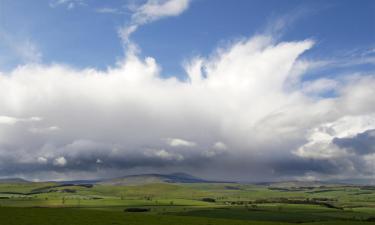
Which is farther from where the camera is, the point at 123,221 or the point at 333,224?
the point at 333,224

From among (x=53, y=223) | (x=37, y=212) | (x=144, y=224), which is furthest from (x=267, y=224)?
(x=37, y=212)

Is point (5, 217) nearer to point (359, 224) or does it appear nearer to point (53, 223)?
point (53, 223)

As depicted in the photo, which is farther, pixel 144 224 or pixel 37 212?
pixel 37 212

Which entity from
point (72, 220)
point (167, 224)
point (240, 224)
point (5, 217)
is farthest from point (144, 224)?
point (5, 217)

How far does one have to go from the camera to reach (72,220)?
96.9 metres

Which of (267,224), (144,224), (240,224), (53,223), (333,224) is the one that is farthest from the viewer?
(333,224)

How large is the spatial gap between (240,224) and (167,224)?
19.0m

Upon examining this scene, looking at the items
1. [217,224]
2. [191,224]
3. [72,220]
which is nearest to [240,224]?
[217,224]

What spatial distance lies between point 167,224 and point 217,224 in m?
12.4

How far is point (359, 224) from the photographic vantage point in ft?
443

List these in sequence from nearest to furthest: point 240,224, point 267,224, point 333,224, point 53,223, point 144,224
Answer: point 53,223 < point 144,224 < point 240,224 < point 267,224 < point 333,224

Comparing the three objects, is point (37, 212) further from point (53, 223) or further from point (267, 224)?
point (267, 224)

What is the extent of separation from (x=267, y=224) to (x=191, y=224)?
24941mm

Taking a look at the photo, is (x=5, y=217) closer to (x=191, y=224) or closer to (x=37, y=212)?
(x=37, y=212)
